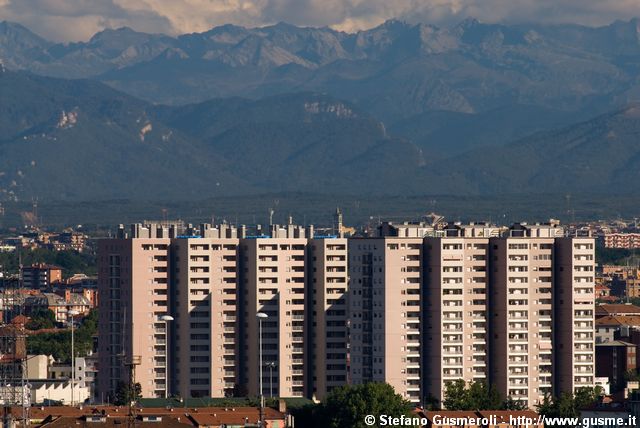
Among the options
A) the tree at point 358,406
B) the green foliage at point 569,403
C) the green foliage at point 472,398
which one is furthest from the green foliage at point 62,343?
the tree at point 358,406

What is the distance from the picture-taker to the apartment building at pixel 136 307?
102 m

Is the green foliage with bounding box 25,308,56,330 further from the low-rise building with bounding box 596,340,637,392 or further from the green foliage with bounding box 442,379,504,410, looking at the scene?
the green foliage with bounding box 442,379,504,410

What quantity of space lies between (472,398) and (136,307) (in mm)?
20406

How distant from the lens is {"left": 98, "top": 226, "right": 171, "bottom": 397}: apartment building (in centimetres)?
10181

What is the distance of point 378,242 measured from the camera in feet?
318

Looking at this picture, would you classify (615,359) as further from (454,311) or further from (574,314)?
(454,311)

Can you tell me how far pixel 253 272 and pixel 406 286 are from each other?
10.9 meters

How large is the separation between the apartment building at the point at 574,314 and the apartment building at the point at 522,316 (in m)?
0.34

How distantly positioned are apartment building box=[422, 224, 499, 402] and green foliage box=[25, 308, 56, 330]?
52.6 m

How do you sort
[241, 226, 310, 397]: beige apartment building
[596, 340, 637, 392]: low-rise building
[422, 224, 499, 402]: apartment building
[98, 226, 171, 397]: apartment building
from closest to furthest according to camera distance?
[422, 224, 499, 402]: apartment building, [241, 226, 310, 397]: beige apartment building, [98, 226, 171, 397]: apartment building, [596, 340, 637, 392]: low-rise building

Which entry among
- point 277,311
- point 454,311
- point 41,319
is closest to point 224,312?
point 277,311

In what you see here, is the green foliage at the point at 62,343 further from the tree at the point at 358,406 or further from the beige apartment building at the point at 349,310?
the tree at the point at 358,406

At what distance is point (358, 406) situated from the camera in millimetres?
78000

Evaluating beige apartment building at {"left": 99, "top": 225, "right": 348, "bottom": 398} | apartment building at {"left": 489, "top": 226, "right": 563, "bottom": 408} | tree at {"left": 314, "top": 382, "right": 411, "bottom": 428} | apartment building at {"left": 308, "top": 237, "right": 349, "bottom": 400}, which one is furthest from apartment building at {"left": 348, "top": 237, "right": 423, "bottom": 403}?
tree at {"left": 314, "top": 382, "right": 411, "bottom": 428}
